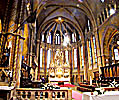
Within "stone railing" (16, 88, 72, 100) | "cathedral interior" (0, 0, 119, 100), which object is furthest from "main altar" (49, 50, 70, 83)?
"stone railing" (16, 88, 72, 100)

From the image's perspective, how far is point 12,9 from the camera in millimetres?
6801

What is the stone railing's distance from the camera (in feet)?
13.8

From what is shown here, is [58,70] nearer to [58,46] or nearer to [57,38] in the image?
[58,46]

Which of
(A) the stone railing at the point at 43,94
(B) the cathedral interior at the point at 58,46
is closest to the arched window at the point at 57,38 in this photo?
(B) the cathedral interior at the point at 58,46

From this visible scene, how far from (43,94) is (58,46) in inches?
844

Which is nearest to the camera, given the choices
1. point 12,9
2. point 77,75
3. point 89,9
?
point 12,9

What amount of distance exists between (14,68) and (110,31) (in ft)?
41.6

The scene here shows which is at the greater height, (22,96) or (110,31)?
(110,31)

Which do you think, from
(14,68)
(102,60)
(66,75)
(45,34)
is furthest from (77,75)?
(14,68)

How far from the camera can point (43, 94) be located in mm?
4246

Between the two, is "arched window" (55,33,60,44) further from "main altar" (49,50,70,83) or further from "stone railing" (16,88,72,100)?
"stone railing" (16,88,72,100)

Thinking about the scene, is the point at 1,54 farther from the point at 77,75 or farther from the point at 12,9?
the point at 77,75

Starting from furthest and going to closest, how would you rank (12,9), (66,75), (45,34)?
(45,34) → (66,75) → (12,9)

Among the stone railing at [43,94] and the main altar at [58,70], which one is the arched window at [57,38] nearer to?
the main altar at [58,70]
